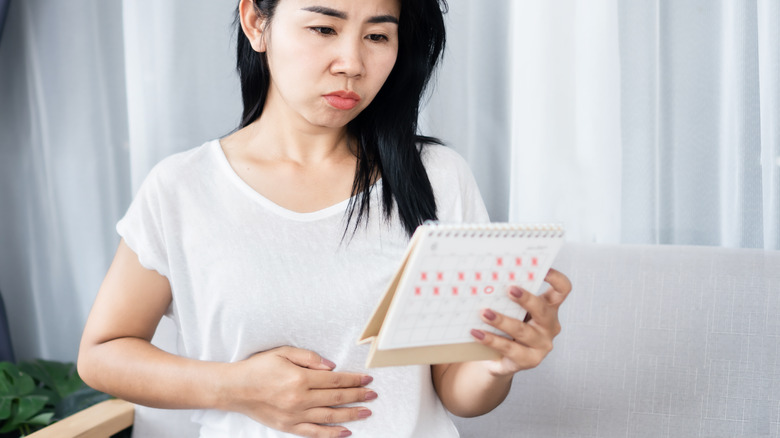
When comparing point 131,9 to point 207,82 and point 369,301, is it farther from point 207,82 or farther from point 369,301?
point 369,301

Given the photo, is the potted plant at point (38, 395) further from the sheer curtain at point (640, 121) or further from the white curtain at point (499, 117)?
the sheer curtain at point (640, 121)

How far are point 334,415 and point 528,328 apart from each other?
12.1 inches

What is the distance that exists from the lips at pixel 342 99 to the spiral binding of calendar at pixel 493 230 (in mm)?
311

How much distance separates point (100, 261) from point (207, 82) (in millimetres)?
525

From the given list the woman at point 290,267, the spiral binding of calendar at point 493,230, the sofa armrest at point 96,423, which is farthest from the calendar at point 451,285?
the sofa armrest at point 96,423

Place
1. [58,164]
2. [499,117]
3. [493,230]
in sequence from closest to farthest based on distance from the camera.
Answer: [493,230]
[499,117]
[58,164]

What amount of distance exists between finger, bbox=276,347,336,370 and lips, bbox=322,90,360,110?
0.34m

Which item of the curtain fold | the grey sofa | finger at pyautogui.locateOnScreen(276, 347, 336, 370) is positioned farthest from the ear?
the curtain fold

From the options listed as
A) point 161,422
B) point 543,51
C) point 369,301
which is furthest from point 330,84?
point 161,422

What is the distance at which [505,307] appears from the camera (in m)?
0.82

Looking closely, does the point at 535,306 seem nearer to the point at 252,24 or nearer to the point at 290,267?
the point at 290,267

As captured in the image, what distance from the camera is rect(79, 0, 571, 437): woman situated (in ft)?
3.20

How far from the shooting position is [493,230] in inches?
29.2

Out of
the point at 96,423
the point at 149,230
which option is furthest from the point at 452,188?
the point at 96,423
